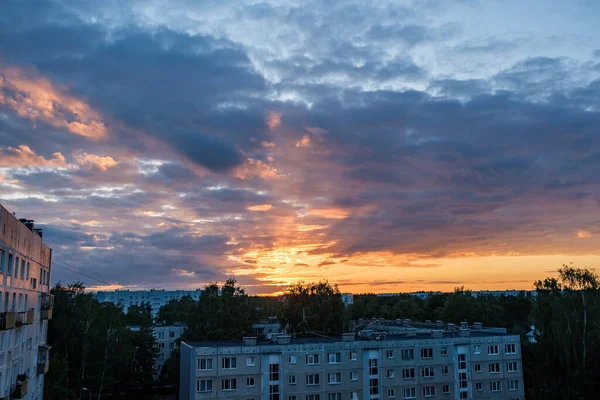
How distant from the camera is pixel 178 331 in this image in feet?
368

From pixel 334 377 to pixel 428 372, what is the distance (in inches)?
482

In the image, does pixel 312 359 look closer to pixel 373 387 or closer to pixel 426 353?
pixel 373 387

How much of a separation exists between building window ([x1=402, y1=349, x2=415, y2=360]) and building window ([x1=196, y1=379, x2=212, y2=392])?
77.2 feet

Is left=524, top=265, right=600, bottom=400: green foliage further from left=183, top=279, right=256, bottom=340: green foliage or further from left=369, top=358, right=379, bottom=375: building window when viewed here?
left=183, top=279, right=256, bottom=340: green foliage

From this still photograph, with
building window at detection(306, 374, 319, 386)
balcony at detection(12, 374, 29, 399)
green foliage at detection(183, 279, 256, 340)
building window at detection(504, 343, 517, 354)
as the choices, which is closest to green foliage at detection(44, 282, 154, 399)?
green foliage at detection(183, 279, 256, 340)

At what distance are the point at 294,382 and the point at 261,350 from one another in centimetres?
552

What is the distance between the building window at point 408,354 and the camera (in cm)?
5944

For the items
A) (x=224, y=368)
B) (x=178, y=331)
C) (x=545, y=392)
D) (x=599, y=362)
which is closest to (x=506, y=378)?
(x=545, y=392)

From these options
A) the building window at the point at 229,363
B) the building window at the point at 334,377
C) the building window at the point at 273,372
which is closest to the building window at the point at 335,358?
the building window at the point at 334,377

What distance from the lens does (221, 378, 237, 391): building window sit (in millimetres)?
52844

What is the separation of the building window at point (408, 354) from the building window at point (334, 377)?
8424mm

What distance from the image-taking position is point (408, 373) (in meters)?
59.4

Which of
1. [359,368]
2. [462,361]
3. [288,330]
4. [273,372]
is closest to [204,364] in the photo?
[273,372]

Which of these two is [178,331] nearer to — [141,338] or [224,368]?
[141,338]
